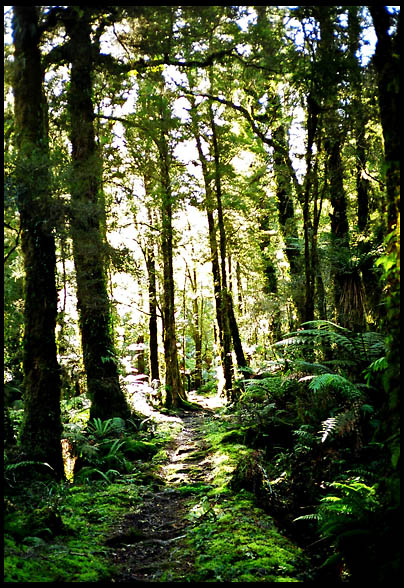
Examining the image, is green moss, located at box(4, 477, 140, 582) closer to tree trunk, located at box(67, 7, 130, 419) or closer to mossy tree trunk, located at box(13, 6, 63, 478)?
mossy tree trunk, located at box(13, 6, 63, 478)

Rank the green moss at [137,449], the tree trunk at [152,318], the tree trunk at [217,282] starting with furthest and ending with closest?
the tree trunk at [152,318], the tree trunk at [217,282], the green moss at [137,449]

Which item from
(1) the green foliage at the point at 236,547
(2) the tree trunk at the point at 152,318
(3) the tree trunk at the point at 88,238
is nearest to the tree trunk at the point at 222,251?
(2) the tree trunk at the point at 152,318

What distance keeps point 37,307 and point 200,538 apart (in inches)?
163

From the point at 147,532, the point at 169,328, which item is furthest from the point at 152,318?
the point at 147,532

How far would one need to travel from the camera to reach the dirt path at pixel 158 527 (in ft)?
13.2

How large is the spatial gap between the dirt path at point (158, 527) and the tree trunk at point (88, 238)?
2.61 metres

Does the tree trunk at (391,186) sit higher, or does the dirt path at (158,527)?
the tree trunk at (391,186)

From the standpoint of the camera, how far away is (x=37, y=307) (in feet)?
21.7

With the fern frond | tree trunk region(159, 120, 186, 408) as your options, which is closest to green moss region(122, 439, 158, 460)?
the fern frond

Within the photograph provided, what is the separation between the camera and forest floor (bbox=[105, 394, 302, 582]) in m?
3.74

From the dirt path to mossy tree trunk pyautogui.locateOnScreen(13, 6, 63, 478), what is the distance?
1711 millimetres

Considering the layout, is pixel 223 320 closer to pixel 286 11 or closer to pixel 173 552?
pixel 286 11

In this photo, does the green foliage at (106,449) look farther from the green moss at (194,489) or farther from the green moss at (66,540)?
the green moss at (194,489)

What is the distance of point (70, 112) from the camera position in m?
8.29
